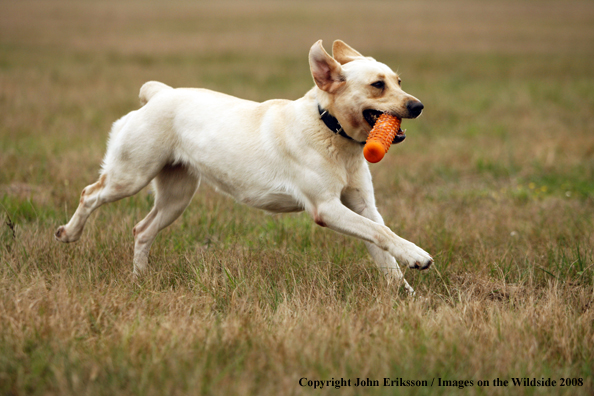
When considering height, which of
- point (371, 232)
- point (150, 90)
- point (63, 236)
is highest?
point (150, 90)

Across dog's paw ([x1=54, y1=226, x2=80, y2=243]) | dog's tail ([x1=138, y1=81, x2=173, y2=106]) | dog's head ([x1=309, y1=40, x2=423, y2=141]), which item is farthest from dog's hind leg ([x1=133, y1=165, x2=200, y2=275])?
dog's head ([x1=309, y1=40, x2=423, y2=141])

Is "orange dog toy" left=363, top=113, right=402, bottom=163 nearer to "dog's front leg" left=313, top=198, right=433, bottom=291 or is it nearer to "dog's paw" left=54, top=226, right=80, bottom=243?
"dog's front leg" left=313, top=198, right=433, bottom=291

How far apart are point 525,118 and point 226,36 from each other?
59.4 feet

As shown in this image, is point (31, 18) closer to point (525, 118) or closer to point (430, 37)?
point (430, 37)

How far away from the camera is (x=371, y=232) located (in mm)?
3689

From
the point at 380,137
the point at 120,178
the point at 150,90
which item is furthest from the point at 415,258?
the point at 150,90

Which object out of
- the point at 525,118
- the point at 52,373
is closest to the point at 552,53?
the point at 525,118

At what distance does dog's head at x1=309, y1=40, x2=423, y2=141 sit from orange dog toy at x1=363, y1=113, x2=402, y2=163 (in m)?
0.12

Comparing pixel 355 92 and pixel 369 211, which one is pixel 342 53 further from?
pixel 369 211

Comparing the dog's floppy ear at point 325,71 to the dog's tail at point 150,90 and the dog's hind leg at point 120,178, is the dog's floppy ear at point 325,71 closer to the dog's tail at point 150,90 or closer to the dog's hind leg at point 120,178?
the dog's hind leg at point 120,178

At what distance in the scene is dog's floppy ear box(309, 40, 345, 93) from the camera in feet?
12.5

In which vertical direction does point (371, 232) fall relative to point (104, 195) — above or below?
above

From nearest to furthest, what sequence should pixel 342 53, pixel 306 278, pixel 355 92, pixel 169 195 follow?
pixel 355 92
pixel 306 278
pixel 342 53
pixel 169 195

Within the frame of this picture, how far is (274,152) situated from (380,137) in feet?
2.81
